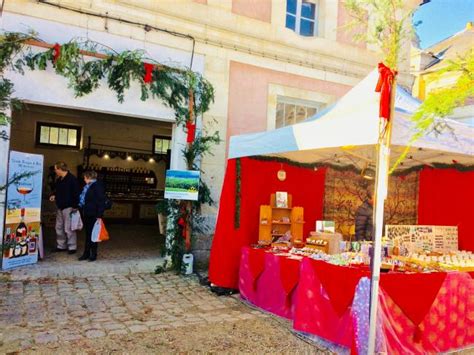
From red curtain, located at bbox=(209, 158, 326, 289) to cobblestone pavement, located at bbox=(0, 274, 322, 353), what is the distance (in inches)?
16.4

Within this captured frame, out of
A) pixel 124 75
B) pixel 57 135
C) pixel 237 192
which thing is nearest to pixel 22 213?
pixel 124 75

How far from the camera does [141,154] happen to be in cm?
1225

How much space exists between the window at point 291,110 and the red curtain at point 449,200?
2.62 metres

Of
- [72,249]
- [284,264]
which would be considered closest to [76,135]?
[72,249]

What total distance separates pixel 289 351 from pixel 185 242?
3123 mm

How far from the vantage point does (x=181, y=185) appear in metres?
6.24

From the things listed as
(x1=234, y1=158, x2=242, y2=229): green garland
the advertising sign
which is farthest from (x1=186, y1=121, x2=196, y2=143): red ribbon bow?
(x1=234, y1=158, x2=242, y2=229): green garland

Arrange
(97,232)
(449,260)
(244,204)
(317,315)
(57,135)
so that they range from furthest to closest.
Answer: (57,135) < (97,232) < (244,204) < (449,260) < (317,315)

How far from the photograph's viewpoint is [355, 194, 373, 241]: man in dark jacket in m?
6.38

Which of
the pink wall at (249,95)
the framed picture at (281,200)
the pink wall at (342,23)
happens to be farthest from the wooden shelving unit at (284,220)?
the pink wall at (342,23)

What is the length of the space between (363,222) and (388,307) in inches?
119

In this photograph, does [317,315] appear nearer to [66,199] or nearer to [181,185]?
[181,185]

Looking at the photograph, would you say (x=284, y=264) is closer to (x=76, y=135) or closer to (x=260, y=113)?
(x=260, y=113)

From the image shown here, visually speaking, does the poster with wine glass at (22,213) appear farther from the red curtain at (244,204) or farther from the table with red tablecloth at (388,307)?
the table with red tablecloth at (388,307)
